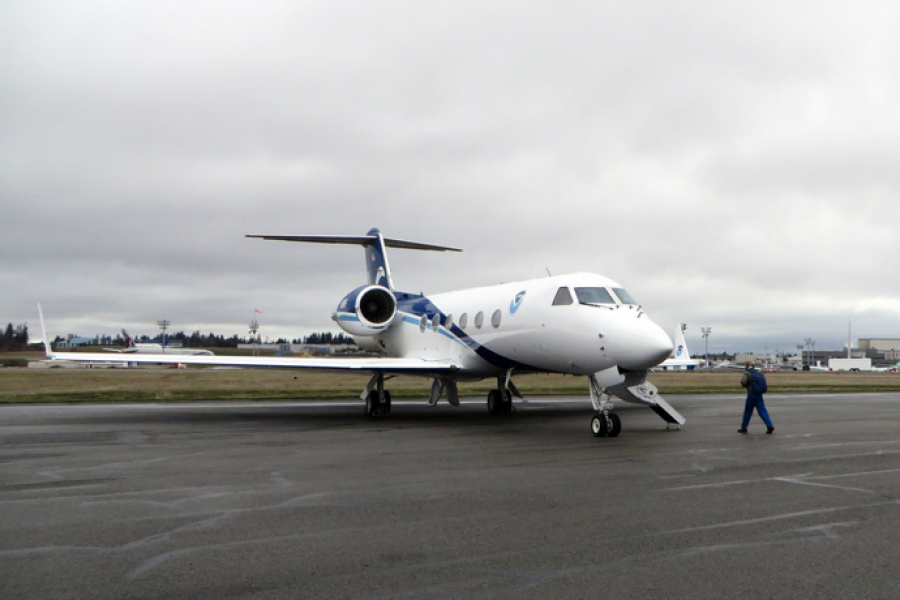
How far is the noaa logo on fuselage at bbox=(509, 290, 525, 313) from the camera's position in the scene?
17506 millimetres

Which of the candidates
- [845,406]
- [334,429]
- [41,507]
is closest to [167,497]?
[41,507]

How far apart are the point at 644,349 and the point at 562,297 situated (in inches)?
110

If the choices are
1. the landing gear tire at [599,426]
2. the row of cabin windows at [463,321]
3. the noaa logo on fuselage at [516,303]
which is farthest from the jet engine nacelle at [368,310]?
the landing gear tire at [599,426]

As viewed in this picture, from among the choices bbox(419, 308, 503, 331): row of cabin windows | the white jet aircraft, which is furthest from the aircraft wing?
bbox(419, 308, 503, 331): row of cabin windows

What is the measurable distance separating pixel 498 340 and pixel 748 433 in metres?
6.06

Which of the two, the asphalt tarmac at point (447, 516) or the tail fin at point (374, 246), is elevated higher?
the tail fin at point (374, 246)

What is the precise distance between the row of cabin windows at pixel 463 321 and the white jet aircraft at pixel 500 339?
0.09ft

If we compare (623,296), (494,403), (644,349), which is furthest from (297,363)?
(644,349)

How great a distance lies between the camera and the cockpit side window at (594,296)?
50.0 ft

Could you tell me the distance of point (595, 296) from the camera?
50.6 ft

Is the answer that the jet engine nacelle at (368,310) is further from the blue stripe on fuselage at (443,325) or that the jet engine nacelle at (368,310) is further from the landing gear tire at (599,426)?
the landing gear tire at (599,426)

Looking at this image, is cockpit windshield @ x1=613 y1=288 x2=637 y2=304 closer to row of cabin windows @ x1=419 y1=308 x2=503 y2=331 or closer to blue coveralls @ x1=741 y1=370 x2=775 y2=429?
blue coveralls @ x1=741 y1=370 x2=775 y2=429

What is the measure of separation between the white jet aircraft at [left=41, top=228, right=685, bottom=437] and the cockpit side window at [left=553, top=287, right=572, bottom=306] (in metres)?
0.03

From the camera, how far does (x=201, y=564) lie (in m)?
5.28
